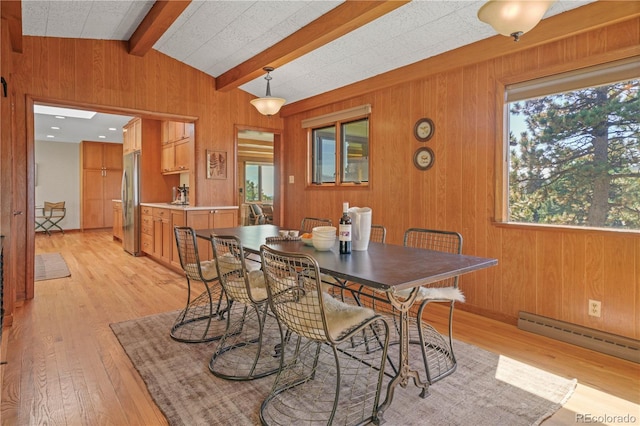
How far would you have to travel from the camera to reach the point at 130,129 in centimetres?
678

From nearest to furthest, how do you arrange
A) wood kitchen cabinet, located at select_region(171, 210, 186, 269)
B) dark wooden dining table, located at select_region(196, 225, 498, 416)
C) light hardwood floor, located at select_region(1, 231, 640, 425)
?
1. dark wooden dining table, located at select_region(196, 225, 498, 416)
2. light hardwood floor, located at select_region(1, 231, 640, 425)
3. wood kitchen cabinet, located at select_region(171, 210, 186, 269)

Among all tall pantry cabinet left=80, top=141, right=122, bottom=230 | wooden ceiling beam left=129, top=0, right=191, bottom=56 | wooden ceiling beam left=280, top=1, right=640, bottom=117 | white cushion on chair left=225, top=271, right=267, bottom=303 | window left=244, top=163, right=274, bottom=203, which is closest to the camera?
white cushion on chair left=225, top=271, right=267, bottom=303

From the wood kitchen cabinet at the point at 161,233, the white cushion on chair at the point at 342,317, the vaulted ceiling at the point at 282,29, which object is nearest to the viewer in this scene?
the white cushion on chair at the point at 342,317

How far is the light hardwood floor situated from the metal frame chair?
19.9 ft

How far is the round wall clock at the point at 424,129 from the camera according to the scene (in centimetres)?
373

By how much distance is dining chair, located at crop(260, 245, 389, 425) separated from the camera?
1.69m

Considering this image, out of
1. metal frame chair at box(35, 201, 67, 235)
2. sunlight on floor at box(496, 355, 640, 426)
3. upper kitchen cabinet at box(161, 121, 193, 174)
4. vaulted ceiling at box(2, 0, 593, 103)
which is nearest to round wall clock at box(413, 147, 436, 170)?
vaulted ceiling at box(2, 0, 593, 103)

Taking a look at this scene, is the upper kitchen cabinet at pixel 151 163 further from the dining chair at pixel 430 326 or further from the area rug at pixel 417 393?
the dining chair at pixel 430 326

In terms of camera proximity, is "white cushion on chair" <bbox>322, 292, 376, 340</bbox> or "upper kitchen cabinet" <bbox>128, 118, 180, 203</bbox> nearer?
"white cushion on chair" <bbox>322, 292, 376, 340</bbox>

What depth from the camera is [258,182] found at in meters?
11.1

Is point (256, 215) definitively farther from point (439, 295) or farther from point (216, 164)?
point (439, 295)

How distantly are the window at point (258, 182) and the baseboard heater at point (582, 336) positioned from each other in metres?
8.83

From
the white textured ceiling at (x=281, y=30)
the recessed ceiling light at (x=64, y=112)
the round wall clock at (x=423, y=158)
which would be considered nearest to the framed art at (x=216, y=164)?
the white textured ceiling at (x=281, y=30)

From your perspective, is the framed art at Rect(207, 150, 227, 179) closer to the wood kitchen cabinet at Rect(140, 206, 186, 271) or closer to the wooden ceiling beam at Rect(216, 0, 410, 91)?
the wood kitchen cabinet at Rect(140, 206, 186, 271)
